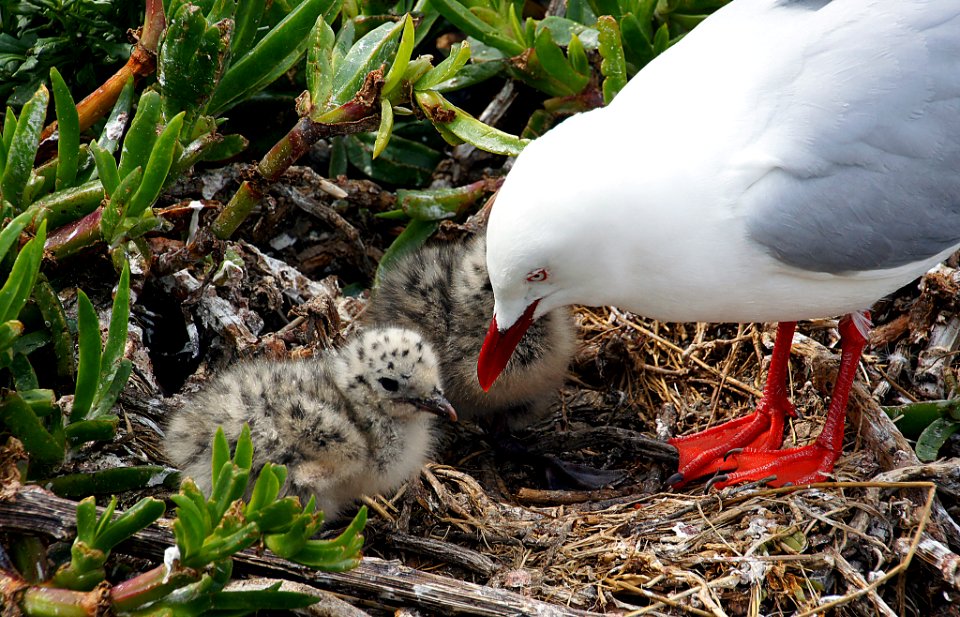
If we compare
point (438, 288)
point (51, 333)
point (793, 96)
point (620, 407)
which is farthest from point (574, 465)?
point (51, 333)

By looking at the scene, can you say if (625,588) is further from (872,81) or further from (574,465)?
(872,81)

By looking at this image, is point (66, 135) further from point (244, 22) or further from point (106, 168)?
point (244, 22)

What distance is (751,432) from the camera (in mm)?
4957

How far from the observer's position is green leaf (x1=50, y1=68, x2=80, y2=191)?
154 inches

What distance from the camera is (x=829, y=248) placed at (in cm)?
374

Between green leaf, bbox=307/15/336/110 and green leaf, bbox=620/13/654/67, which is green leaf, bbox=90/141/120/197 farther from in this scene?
green leaf, bbox=620/13/654/67

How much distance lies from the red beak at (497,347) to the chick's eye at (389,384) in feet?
1.20

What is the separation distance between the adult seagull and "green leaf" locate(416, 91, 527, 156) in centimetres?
41

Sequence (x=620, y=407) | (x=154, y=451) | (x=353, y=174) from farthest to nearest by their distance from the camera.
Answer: (x=353, y=174)
(x=620, y=407)
(x=154, y=451)

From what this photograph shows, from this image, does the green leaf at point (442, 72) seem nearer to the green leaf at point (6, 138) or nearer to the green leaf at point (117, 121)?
the green leaf at point (117, 121)

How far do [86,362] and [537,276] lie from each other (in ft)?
5.25

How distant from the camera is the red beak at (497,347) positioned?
409 cm

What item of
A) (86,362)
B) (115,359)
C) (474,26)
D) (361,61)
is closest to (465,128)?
(361,61)

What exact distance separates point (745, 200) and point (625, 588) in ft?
4.73
